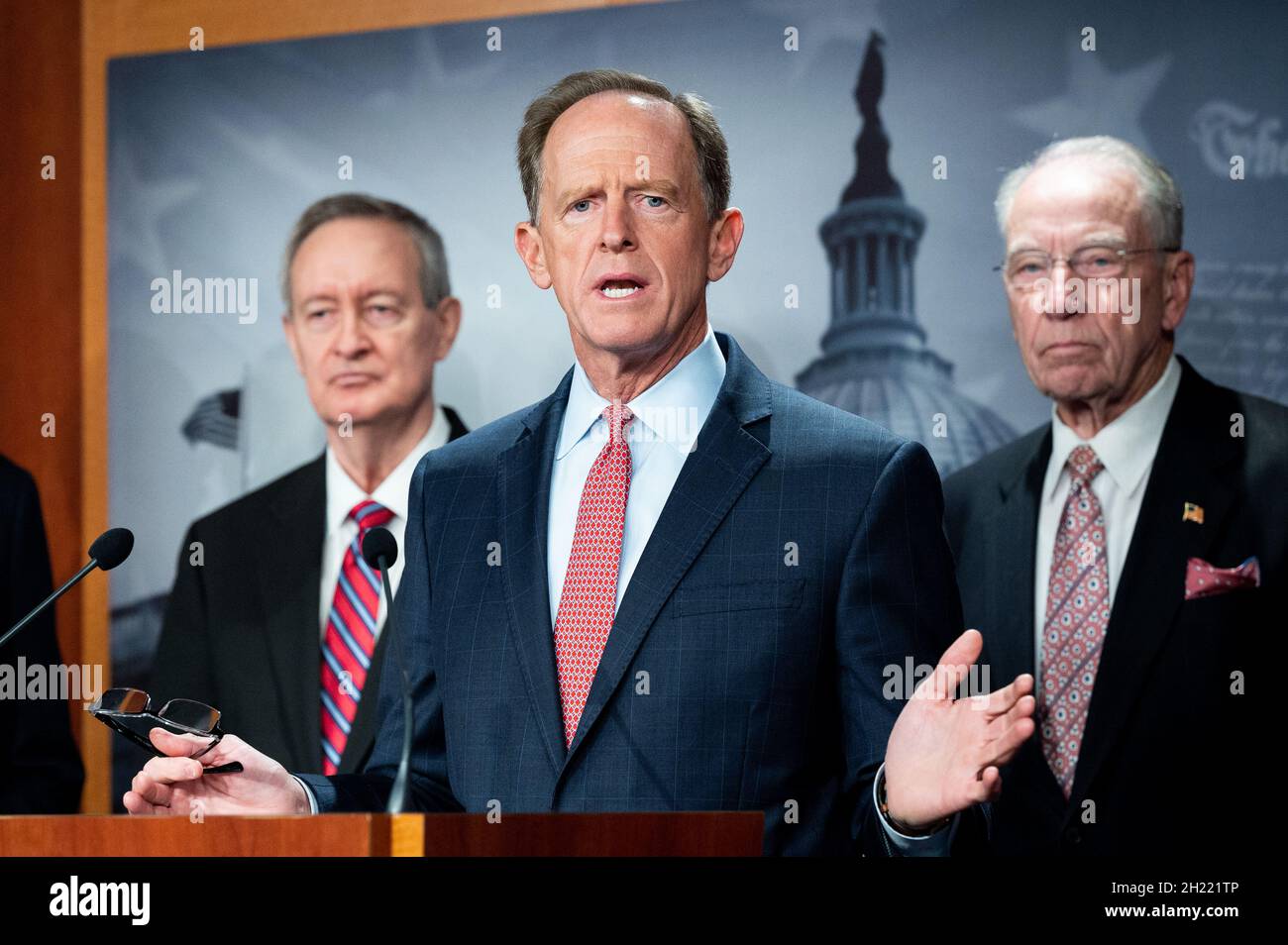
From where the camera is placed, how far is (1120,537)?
3.78 metres

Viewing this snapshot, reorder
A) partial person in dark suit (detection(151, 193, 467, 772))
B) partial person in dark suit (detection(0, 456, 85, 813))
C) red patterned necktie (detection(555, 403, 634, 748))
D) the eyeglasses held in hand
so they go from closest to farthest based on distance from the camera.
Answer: the eyeglasses held in hand
red patterned necktie (detection(555, 403, 634, 748))
partial person in dark suit (detection(0, 456, 85, 813))
partial person in dark suit (detection(151, 193, 467, 772))

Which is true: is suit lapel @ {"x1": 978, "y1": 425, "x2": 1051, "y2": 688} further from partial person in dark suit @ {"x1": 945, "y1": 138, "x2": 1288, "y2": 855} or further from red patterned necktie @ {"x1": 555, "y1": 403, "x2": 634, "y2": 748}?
red patterned necktie @ {"x1": 555, "y1": 403, "x2": 634, "y2": 748}

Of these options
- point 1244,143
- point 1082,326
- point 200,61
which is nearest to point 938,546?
point 1082,326

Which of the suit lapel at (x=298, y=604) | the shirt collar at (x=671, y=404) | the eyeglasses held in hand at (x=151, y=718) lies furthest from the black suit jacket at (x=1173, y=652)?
the eyeglasses held in hand at (x=151, y=718)

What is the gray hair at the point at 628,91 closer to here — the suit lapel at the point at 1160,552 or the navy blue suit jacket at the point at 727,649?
the navy blue suit jacket at the point at 727,649

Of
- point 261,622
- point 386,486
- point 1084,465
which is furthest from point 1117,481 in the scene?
point 261,622

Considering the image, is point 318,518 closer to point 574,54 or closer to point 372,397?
point 372,397

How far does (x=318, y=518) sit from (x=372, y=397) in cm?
38

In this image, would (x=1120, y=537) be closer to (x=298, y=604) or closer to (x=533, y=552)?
(x=533, y=552)

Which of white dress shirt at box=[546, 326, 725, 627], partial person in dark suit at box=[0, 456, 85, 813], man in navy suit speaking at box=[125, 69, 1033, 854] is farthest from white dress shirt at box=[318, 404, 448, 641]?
white dress shirt at box=[546, 326, 725, 627]

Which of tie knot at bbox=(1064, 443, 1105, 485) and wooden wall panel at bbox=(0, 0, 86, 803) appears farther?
wooden wall panel at bbox=(0, 0, 86, 803)

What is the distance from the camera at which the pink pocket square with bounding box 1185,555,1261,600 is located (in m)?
3.66

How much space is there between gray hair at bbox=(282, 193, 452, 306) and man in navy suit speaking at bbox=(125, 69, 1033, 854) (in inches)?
57.5

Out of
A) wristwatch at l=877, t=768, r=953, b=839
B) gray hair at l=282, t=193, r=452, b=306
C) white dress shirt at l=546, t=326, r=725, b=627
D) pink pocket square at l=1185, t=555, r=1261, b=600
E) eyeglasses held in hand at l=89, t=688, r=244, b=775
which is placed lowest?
wristwatch at l=877, t=768, r=953, b=839
